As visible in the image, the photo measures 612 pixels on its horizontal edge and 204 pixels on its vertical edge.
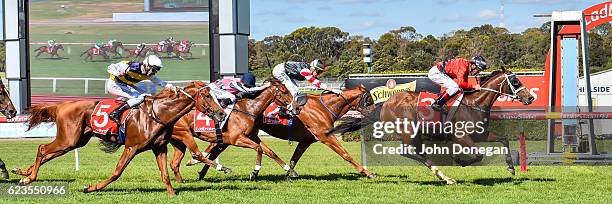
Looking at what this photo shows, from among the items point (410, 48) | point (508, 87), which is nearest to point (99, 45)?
point (508, 87)

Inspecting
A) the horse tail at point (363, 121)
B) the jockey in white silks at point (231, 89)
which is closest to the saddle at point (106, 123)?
the jockey in white silks at point (231, 89)

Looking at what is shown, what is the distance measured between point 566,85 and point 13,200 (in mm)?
8001

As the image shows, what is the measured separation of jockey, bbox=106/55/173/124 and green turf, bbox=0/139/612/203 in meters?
0.91

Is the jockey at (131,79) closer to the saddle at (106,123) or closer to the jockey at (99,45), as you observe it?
the saddle at (106,123)

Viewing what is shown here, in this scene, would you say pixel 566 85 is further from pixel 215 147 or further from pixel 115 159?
pixel 115 159

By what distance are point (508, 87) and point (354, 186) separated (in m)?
2.13

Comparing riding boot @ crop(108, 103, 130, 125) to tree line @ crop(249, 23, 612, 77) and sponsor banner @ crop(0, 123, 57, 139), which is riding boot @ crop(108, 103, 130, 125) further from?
tree line @ crop(249, 23, 612, 77)

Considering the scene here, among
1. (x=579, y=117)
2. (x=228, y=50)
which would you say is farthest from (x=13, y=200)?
(x=228, y=50)

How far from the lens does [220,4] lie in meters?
18.4

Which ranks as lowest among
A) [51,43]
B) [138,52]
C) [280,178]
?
[280,178]

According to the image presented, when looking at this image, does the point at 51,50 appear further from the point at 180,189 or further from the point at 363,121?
the point at 180,189

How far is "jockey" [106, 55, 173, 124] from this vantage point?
33.0 feet

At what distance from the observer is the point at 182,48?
19.2 m

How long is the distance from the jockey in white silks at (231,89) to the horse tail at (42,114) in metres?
1.80
